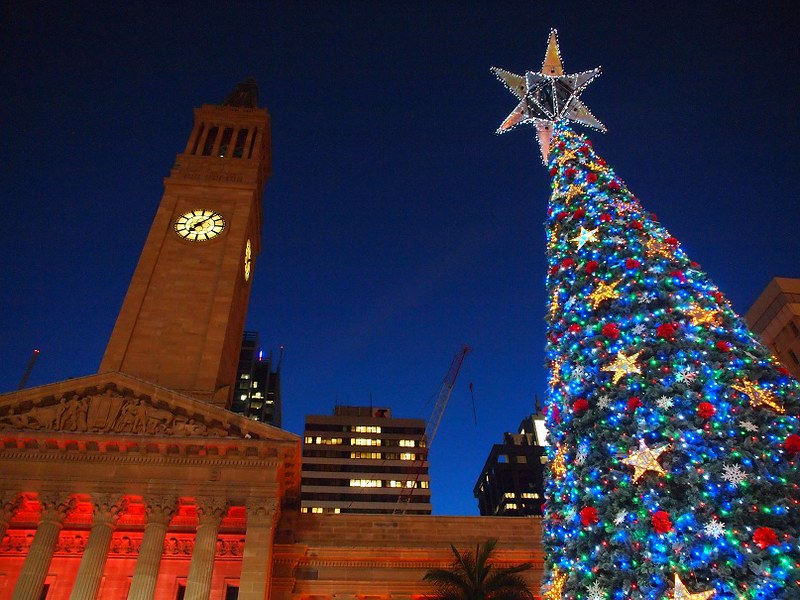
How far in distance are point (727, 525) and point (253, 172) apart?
44508mm

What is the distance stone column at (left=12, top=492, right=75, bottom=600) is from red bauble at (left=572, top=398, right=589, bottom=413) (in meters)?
23.8

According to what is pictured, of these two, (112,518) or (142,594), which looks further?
(112,518)

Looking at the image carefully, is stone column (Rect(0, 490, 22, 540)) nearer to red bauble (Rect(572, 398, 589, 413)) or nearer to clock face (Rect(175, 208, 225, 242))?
clock face (Rect(175, 208, 225, 242))

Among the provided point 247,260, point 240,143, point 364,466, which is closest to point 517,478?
point 364,466

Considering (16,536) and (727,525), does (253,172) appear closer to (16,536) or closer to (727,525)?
(16,536)

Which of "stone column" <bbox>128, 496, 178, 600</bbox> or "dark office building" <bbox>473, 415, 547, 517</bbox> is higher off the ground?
"dark office building" <bbox>473, 415, 547, 517</bbox>

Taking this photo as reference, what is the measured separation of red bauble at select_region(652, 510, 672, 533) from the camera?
1201 cm

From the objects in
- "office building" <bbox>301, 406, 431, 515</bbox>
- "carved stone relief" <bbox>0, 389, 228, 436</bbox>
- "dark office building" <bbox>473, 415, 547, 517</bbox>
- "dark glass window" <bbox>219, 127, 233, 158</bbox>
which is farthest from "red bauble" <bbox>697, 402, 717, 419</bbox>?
"dark office building" <bbox>473, 415, 547, 517</bbox>

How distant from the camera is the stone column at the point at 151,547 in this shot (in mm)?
25656

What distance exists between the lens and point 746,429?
12.3m

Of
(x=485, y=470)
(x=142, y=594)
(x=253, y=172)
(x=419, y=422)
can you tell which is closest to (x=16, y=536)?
(x=142, y=594)

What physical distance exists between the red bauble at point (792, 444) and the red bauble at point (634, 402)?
9.00 ft

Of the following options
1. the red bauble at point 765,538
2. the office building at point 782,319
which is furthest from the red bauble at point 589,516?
the office building at point 782,319

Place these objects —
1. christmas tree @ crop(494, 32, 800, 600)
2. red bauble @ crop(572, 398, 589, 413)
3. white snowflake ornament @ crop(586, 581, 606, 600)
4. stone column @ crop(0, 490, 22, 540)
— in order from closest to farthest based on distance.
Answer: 1. christmas tree @ crop(494, 32, 800, 600)
2. white snowflake ornament @ crop(586, 581, 606, 600)
3. red bauble @ crop(572, 398, 589, 413)
4. stone column @ crop(0, 490, 22, 540)
